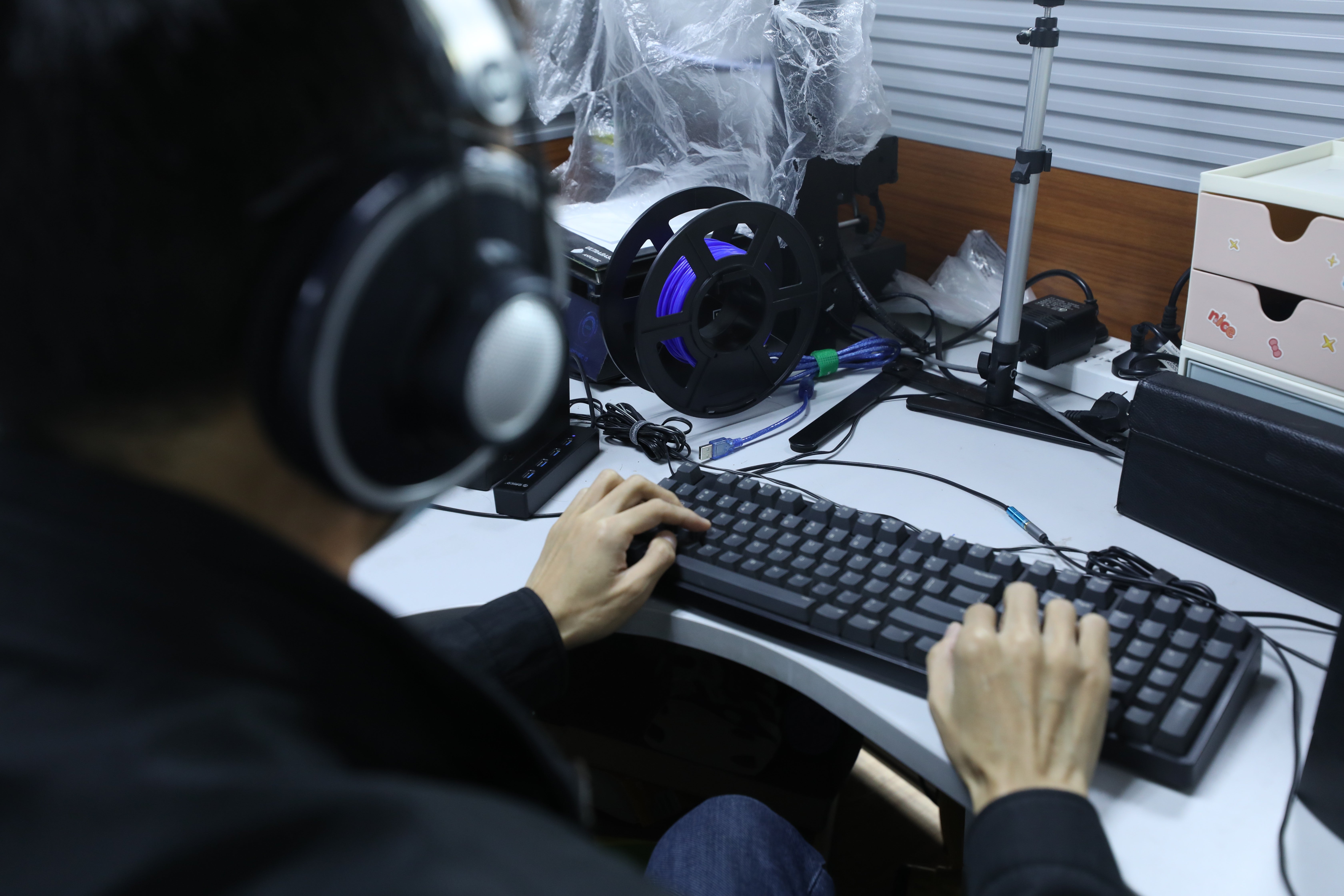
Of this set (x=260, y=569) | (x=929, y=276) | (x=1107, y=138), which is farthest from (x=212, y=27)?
(x=929, y=276)

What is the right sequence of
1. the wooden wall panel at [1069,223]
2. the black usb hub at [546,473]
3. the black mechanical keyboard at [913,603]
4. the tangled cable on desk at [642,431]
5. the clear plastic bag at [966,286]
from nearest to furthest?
1. the black mechanical keyboard at [913,603]
2. the black usb hub at [546,473]
3. the tangled cable on desk at [642,431]
4. the wooden wall panel at [1069,223]
5. the clear plastic bag at [966,286]

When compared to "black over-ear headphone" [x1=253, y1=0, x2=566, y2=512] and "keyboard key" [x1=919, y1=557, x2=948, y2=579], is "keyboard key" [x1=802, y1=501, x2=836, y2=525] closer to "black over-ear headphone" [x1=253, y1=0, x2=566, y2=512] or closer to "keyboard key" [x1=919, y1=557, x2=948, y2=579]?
"keyboard key" [x1=919, y1=557, x2=948, y2=579]

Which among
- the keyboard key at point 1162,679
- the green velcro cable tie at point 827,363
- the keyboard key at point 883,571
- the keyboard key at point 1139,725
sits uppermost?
the green velcro cable tie at point 827,363

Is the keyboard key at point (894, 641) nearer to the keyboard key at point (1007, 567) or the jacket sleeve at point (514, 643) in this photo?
the keyboard key at point (1007, 567)

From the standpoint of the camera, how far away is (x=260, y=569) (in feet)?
1.13

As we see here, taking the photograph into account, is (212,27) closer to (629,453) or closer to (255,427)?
(255,427)

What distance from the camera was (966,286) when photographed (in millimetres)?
1350

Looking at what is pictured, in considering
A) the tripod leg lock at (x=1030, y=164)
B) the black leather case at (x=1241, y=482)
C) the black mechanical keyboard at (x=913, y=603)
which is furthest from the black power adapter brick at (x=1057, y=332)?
the black mechanical keyboard at (x=913, y=603)

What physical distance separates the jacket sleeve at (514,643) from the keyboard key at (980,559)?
32 cm

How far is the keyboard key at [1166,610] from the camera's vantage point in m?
0.68

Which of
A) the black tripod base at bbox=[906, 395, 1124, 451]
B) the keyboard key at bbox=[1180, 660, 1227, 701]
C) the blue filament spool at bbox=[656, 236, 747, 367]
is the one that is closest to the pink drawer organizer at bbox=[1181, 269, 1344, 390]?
the black tripod base at bbox=[906, 395, 1124, 451]

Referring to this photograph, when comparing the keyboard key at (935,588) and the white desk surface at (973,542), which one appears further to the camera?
the keyboard key at (935,588)

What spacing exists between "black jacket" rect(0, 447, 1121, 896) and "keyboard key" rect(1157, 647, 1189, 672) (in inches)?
17.5

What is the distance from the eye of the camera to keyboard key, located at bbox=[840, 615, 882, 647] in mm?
705
